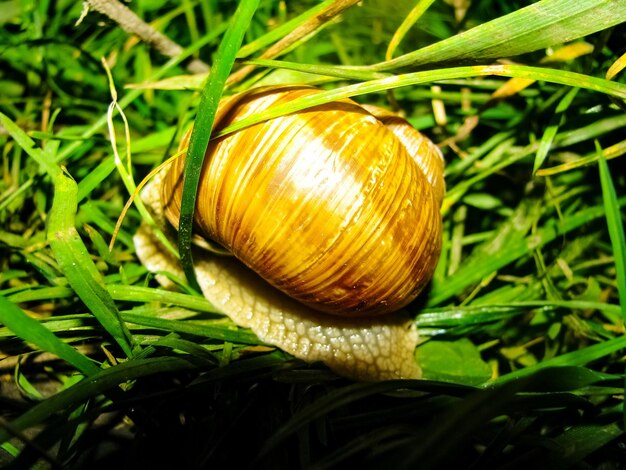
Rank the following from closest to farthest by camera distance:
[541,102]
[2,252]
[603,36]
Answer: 1. [603,36]
2. [2,252]
3. [541,102]

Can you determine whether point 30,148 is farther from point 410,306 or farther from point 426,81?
point 410,306

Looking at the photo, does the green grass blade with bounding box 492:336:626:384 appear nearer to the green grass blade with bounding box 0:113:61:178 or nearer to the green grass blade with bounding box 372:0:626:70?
the green grass blade with bounding box 372:0:626:70

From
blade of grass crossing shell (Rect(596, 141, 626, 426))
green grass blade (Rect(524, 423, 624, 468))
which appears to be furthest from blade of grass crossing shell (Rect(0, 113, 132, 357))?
blade of grass crossing shell (Rect(596, 141, 626, 426))

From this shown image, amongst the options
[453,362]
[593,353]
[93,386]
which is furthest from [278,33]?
[593,353]

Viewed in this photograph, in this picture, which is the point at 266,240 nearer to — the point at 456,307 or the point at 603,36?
the point at 456,307

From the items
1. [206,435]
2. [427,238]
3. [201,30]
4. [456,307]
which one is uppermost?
[201,30]

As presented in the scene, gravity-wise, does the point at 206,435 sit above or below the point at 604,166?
below

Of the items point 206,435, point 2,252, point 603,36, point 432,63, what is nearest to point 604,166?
point 603,36
